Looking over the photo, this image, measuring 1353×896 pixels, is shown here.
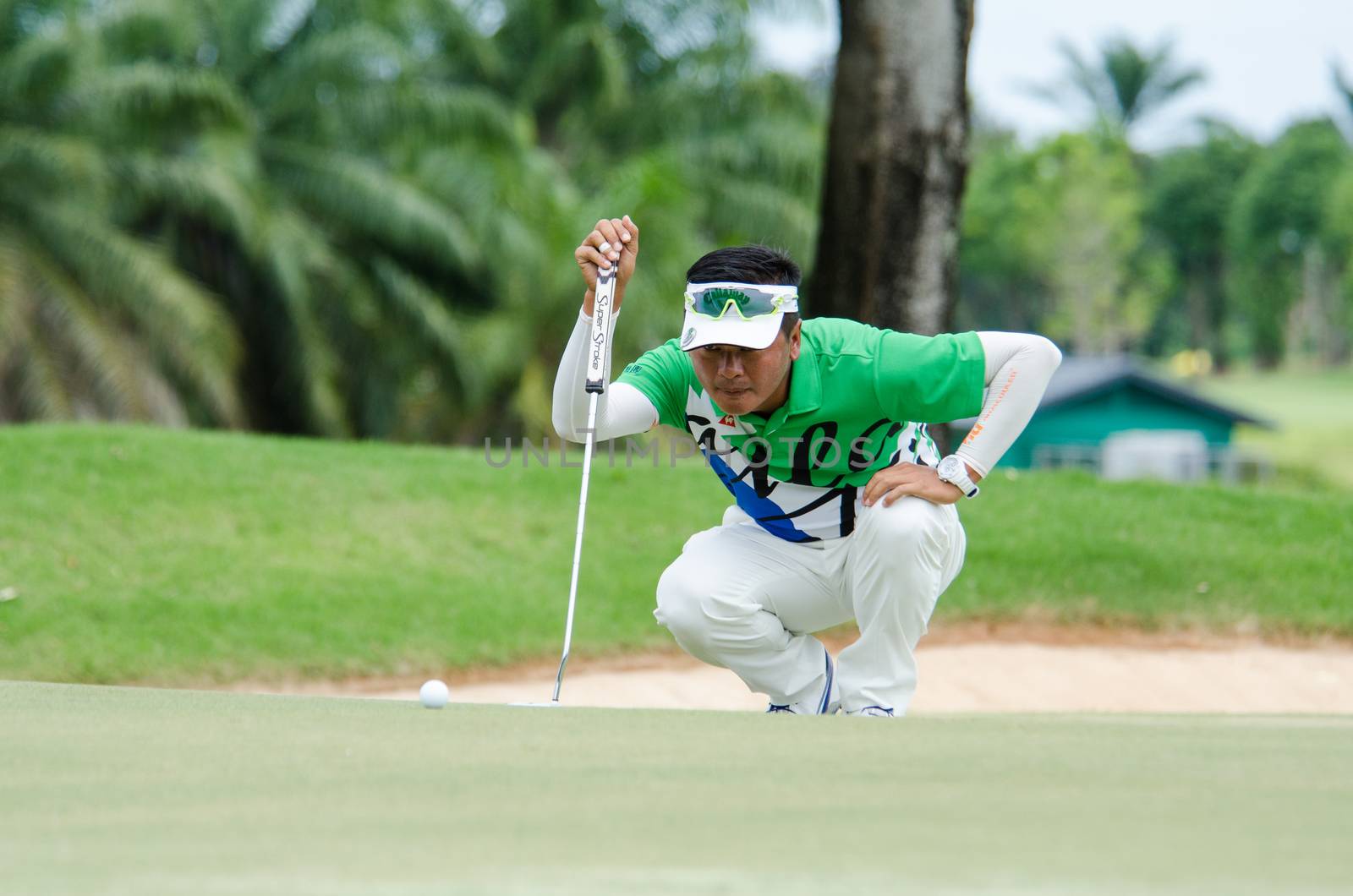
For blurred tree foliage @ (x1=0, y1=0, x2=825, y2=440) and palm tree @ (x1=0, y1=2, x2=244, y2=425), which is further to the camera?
blurred tree foliage @ (x1=0, y1=0, x2=825, y2=440)

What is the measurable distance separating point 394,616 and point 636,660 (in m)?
1.38

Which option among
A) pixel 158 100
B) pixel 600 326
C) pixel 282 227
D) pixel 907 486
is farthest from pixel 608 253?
pixel 282 227

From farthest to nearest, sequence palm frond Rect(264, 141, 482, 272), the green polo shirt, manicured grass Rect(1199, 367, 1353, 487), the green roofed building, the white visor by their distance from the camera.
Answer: manicured grass Rect(1199, 367, 1353, 487) → the green roofed building → palm frond Rect(264, 141, 482, 272) → the green polo shirt → the white visor

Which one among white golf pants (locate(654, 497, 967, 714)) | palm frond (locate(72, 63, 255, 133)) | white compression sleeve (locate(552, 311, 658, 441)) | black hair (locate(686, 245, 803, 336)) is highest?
palm frond (locate(72, 63, 255, 133))

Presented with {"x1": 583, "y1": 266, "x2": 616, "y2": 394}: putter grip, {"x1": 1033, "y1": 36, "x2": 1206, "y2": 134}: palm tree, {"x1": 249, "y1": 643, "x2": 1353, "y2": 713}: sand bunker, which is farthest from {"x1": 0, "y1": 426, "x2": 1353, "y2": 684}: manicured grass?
{"x1": 1033, "y1": 36, "x2": 1206, "y2": 134}: palm tree

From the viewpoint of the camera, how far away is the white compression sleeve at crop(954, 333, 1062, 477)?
5281 mm

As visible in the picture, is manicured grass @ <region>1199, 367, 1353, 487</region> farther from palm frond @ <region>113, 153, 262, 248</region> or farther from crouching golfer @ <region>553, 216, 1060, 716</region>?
crouching golfer @ <region>553, 216, 1060, 716</region>

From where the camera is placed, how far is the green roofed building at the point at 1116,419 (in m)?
36.1

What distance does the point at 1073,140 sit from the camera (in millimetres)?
63344

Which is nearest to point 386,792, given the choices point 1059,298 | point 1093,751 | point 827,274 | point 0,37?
point 1093,751

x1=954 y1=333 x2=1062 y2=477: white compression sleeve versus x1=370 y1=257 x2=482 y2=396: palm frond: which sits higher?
x1=954 y1=333 x2=1062 y2=477: white compression sleeve

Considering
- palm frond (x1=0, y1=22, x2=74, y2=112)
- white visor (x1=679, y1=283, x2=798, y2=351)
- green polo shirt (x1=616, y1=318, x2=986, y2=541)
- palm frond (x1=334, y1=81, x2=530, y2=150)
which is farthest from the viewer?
palm frond (x1=334, y1=81, x2=530, y2=150)

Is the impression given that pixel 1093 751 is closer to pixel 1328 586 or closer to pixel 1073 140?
pixel 1328 586

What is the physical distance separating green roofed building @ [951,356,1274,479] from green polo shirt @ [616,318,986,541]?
1192 inches
